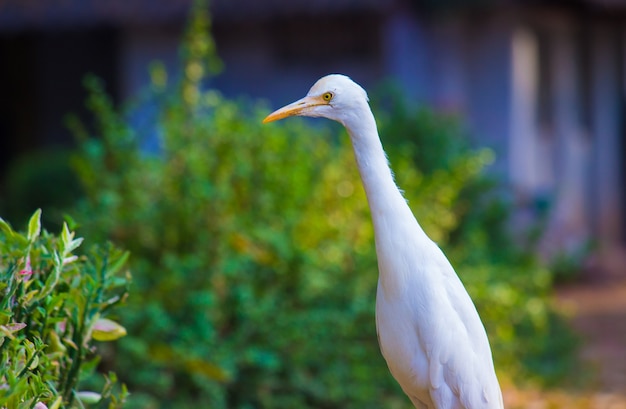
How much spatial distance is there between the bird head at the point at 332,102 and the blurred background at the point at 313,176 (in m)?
2.04

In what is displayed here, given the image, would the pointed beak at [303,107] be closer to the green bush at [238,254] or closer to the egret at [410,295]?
the egret at [410,295]

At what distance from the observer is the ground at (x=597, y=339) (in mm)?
6188

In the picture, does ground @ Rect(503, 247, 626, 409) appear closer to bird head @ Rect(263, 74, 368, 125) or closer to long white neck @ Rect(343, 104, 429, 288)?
long white neck @ Rect(343, 104, 429, 288)

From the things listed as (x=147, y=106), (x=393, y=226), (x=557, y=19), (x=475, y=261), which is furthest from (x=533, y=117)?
(x=393, y=226)

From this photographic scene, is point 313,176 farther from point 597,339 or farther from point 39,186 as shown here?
point 39,186

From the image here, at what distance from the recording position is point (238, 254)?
5.04 meters

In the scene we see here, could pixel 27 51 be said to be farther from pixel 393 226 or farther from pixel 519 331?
pixel 393 226

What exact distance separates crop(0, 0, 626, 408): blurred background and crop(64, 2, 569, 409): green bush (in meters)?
0.01

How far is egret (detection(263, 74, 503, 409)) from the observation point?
2.81 metres

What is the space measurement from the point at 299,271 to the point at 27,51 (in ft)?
30.0

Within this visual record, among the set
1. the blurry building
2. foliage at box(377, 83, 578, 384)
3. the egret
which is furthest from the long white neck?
the blurry building

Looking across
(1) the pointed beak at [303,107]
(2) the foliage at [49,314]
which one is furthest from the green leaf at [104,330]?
(1) the pointed beak at [303,107]

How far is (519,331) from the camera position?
6648 mm

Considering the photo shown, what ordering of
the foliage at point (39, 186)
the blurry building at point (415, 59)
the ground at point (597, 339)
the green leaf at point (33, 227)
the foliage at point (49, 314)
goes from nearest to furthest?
1. the foliage at point (49, 314)
2. the green leaf at point (33, 227)
3. the ground at point (597, 339)
4. the foliage at point (39, 186)
5. the blurry building at point (415, 59)
